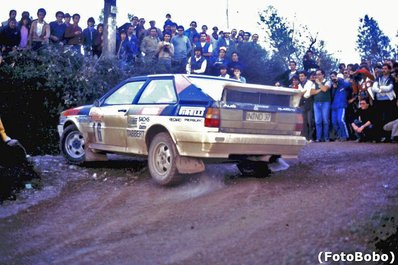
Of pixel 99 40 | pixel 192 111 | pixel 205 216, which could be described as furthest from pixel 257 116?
pixel 99 40

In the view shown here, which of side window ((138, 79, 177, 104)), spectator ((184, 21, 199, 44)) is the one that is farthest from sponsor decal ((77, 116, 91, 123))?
spectator ((184, 21, 199, 44))

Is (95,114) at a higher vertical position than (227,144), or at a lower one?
higher

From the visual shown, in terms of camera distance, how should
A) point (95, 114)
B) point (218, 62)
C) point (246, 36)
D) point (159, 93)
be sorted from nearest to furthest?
point (159, 93)
point (95, 114)
point (218, 62)
point (246, 36)

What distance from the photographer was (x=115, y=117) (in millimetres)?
8336

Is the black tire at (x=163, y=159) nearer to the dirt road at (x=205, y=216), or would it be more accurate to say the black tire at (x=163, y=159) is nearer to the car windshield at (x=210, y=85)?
the dirt road at (x=205, y=216)

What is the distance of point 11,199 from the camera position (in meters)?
7.37

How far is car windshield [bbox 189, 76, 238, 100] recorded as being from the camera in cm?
692

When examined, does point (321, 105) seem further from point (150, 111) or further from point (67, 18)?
point (67, 18)

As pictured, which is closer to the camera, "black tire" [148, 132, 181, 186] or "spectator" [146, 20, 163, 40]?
"black tire" [148, 132, 181, 186]

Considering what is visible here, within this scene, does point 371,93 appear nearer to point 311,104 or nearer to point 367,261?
point 311,104

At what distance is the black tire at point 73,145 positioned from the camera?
9.35m

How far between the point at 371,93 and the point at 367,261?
8.98m

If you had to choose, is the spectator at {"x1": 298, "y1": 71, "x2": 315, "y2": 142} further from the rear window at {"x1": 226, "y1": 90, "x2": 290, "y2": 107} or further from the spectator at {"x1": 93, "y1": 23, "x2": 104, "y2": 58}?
the spectator at {"x1": 93, "y1": 23, "x2": 104, "y2": 58}

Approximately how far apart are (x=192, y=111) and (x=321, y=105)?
6750 millimetres
